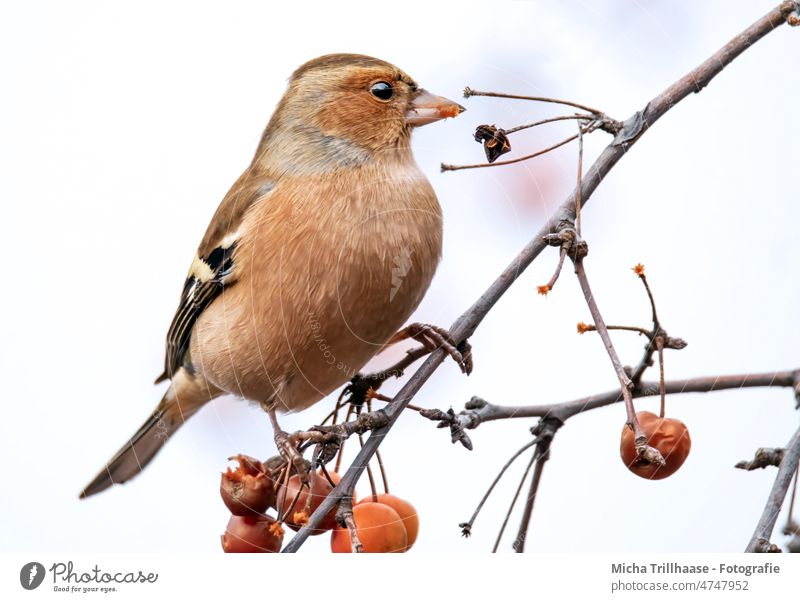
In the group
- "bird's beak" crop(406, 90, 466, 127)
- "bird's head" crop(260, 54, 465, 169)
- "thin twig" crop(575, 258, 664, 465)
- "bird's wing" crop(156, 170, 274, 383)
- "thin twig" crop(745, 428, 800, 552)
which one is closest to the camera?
"thin twig" crop(575, 258, 664, 465)

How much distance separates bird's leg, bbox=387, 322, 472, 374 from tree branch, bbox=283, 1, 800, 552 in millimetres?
20

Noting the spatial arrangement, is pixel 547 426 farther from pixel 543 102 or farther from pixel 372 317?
pixel 543 102

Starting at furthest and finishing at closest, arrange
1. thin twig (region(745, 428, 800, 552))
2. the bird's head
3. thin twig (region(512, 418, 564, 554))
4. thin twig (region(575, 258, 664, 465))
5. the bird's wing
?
1. the bird's wing
2. thin twig (region(512, 418, 564, 554))
3. the bird's head
4. thin twig (region(745, 428, 800, 552))
5. thin twig (region(575, 258, 664, 465))

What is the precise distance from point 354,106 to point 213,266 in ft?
1.77

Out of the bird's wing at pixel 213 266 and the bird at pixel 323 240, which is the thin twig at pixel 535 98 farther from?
the bird's wing at pixel 213 266

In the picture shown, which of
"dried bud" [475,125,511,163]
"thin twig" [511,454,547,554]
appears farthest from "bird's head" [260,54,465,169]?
"thin twig" [511,454,547,554]

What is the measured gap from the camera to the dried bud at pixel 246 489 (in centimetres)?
166

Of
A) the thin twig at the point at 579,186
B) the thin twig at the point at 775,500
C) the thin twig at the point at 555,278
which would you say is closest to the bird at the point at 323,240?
the thin twig at the point at 579,186

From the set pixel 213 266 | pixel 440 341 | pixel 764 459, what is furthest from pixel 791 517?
pixel 213 266

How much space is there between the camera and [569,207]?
1.48 meters

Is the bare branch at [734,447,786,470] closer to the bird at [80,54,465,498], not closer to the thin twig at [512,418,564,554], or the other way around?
the thin twig at [512,418,564,554]

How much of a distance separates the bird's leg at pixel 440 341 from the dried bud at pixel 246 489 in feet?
1.29

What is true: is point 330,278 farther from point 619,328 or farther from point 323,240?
point 619,328

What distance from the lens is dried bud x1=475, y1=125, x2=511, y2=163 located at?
1468mm
